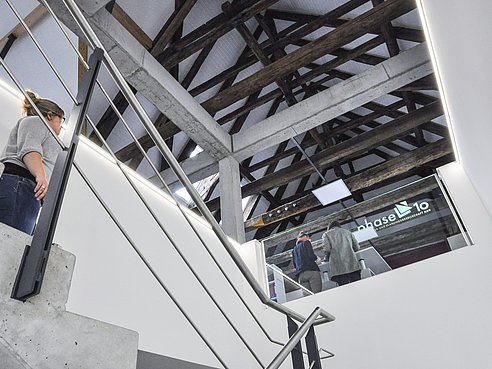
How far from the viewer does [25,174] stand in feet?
4.26

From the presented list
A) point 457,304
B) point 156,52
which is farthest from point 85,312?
point 156,52

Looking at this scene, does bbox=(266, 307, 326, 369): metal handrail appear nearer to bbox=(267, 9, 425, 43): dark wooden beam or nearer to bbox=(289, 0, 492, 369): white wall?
bbox=(289, 0, 492, 369): white wall

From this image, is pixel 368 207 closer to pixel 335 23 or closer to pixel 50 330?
pixel 335 23

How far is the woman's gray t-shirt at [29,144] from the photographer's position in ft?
4.27

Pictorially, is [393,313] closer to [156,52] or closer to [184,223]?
[184,223]

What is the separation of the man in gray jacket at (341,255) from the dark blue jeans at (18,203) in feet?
9.36

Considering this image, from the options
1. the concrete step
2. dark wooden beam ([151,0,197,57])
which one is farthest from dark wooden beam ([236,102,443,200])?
the concrete step

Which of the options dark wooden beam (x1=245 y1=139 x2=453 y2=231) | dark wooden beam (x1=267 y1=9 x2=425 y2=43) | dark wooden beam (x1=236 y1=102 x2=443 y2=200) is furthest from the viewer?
dark wooden beam (x1=245 y1=139 x2=453 y2=231)

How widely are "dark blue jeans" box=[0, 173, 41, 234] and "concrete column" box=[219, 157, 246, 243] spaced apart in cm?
341

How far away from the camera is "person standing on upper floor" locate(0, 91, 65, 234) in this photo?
121 centimetres

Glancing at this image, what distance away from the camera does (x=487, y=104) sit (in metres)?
2.25

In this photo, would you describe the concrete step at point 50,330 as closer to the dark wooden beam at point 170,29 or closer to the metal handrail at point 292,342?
the metal handrail at point 292,342

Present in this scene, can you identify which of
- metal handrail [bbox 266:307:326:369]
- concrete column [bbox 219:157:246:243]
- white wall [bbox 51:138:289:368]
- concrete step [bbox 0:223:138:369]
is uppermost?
concrete column [bbox 219:157:246:243]

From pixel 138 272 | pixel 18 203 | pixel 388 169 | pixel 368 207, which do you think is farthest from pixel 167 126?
pixel 18 203
